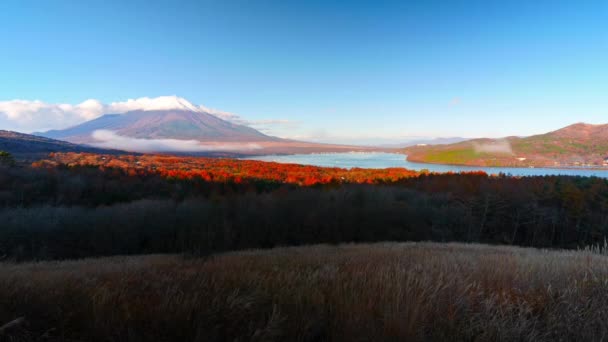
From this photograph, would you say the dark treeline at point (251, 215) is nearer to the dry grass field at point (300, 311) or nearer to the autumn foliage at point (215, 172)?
the autumn foliage at point (215, 172)

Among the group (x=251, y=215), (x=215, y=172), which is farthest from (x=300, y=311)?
(x=215, y=172)

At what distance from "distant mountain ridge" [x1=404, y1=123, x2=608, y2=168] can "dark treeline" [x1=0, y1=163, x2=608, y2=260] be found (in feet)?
268

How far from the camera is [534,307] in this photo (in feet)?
8.16

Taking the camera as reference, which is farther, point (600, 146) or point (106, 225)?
point (600, 146)

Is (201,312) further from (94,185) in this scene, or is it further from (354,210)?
(94,185)

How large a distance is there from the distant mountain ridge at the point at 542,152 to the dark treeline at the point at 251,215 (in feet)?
268

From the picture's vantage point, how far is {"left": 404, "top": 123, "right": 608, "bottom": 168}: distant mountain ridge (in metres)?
110

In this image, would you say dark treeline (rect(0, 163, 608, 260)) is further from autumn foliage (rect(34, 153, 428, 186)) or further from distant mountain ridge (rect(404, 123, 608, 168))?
distant mountain ridge (rect(404, 123, 608, 168))

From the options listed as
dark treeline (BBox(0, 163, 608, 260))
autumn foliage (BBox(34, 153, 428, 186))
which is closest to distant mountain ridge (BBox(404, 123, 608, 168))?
autumn foliage (BBox(34, 153, 428, 186))

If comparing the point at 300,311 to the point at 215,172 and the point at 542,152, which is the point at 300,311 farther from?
the point at 542,152

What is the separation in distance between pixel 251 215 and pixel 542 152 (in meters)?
154

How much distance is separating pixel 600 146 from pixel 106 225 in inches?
6943

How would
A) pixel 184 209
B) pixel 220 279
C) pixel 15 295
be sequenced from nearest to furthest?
pixel 15 295 → pixel 220 279 → pixel 184 209

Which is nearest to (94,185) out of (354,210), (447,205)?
(354,210)
